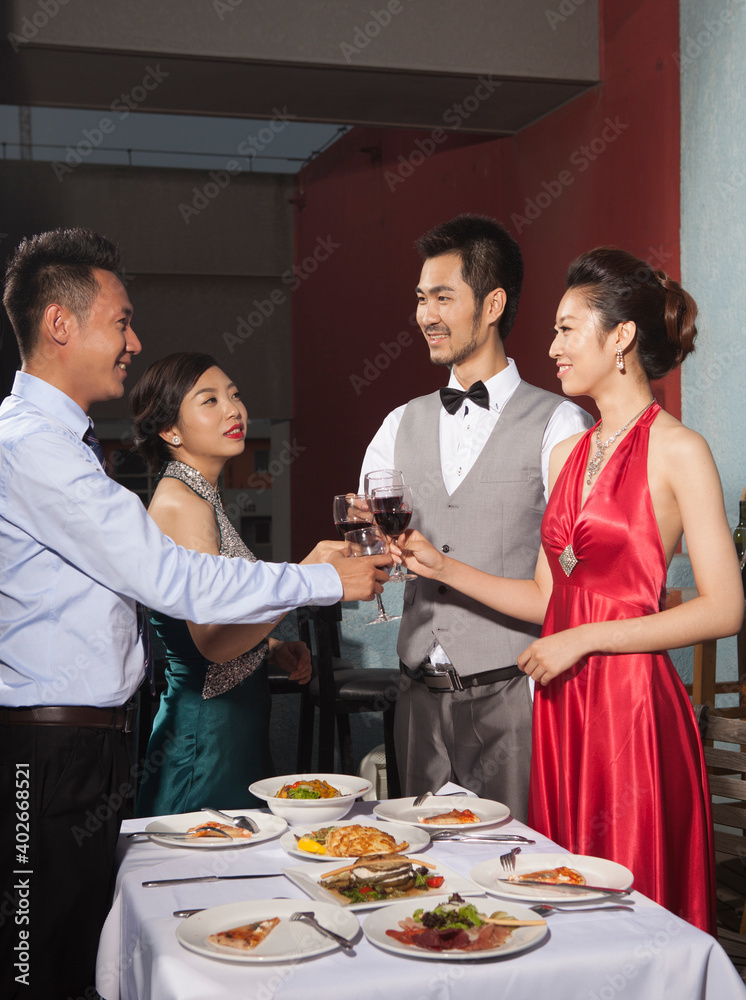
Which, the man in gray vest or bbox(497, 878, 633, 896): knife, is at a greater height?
the man in gray vest

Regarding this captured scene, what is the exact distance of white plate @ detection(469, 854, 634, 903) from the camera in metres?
→ 1.16

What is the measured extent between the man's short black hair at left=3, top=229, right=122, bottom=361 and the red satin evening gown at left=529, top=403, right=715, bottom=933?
3.40 ft

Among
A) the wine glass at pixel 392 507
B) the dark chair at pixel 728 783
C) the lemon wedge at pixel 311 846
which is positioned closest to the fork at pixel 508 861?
the lemon wedge at pixel 311 846

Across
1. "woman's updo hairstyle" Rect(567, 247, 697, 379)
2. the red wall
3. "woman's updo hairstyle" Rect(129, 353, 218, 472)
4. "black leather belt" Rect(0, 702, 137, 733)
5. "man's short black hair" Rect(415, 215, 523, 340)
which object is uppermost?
the red wall

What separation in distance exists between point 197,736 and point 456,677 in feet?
1.93

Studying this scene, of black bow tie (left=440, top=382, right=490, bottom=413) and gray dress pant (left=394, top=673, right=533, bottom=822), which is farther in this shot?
black bow tie (left=440, top=382, right=490, bottom=413)

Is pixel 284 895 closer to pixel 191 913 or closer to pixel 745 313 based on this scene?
pixel 191 913

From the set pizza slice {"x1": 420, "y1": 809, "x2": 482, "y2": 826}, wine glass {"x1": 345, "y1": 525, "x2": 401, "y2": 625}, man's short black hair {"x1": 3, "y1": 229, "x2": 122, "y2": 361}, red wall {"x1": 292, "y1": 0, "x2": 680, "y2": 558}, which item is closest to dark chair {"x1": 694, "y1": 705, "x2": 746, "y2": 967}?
pizza slice {"x1": 420, "y1": 809, "x2": 482, "y2": 826}

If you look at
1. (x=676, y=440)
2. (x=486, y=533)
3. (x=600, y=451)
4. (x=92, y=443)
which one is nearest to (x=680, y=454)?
(x=676, y=440)

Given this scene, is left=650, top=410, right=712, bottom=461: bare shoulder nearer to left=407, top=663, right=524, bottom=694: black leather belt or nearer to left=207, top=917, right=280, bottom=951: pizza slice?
left=407, top=663, right=524, bottom=694: black leather belt

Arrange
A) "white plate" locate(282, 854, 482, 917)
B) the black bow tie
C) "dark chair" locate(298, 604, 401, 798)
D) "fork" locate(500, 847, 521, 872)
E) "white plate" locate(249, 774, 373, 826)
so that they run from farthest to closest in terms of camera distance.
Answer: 1. "dark chair" locate(298, 604, 401, 798)
2. the black bow tie
3. "white plate" locate(249, 774, 373, 826)
4. "fork" locate(500, 847, 521, 872)
5. "white plate" locate(282, 854, 482, 917)

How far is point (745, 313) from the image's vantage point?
3768mm

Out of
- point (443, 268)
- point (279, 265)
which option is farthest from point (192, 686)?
point (279, 265)

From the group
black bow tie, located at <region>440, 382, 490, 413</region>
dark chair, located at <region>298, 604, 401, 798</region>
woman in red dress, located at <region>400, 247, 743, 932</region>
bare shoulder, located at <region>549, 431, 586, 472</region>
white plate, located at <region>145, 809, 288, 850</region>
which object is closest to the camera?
white plate, located at <region>145, 809, 288, 850</region>
